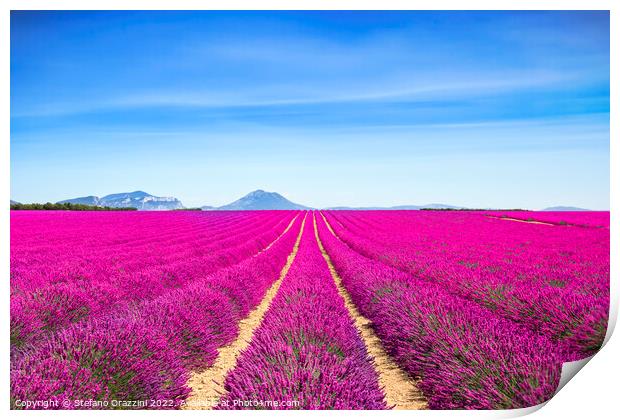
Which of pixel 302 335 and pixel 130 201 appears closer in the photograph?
pixel 302 335

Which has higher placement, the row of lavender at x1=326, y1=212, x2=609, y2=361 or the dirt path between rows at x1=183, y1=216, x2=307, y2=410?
the row of lavender at x1=326, y1=212, x2=609, y2=361

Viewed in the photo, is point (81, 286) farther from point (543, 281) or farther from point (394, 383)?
point (543, 281)

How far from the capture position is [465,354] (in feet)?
9.68

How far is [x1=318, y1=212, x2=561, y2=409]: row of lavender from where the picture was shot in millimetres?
2604

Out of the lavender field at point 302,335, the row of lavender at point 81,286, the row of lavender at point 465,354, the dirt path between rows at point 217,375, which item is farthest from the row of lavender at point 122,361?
the row of lavender at point 465,354

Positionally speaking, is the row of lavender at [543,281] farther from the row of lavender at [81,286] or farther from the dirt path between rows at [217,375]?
the row of lavender at [81,286]

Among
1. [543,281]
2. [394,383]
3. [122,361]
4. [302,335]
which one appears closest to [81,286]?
[122,361]

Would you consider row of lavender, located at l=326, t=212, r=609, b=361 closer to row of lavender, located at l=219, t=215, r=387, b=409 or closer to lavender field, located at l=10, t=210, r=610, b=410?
lavender field, located at l=10, t=210, r=610, b=410

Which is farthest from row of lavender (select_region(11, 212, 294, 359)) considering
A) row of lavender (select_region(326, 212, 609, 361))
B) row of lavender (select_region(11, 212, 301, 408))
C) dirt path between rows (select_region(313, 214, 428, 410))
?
row of lavender (select_region(326, 212, 609, 361))

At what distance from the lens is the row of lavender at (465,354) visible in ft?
8.54

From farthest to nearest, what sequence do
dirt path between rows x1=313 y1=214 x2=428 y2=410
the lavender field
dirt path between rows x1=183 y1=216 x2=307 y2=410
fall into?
dirt path between rows x1=313 y1=214 x2=428 y2=410
dirt path between rows x1=183 y1=216 x2=307 y2=410
the lavender field
